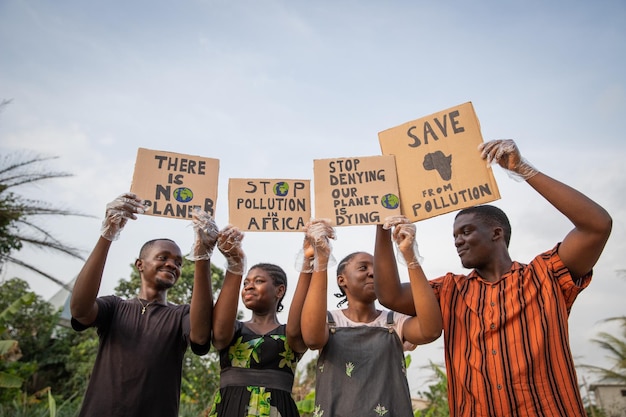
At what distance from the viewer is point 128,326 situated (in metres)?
3.45

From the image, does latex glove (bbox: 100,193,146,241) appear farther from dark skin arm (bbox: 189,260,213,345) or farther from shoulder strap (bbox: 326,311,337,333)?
shoulder strap (bbox: 326,311,337,333)

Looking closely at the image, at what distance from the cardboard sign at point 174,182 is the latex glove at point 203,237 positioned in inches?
5.9

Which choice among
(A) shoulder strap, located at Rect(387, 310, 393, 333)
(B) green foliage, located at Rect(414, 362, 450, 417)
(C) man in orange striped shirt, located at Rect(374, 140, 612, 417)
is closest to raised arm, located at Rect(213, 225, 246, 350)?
(A) shoulder strap, located at Rect(387, 310, 393, 333)

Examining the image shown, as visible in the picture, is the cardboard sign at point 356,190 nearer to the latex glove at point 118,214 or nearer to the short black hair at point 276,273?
the short black hair at point 276,273

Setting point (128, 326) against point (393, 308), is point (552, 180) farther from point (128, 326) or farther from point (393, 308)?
point (128, 326)

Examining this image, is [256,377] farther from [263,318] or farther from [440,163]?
[440,163]

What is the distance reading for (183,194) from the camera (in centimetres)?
358

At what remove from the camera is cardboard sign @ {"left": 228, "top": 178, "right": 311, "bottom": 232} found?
144 inches


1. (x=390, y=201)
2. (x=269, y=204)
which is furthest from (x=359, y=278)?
(x=269, y=204)

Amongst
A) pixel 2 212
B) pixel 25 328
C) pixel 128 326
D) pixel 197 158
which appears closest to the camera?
pixel 128 326

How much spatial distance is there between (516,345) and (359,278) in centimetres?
120

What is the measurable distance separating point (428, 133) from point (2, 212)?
33.3ft

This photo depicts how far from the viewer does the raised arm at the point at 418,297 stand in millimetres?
3002

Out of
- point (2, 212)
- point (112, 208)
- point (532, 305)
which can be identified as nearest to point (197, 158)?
point (112, 208)
